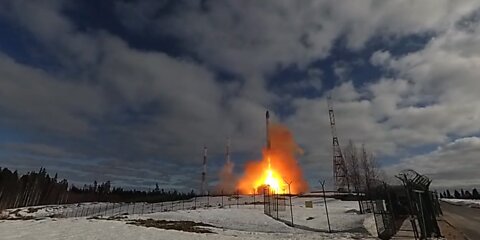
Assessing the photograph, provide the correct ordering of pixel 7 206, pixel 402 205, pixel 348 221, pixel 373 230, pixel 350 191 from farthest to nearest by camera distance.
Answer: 1. pixel 7 206
2. pixel 350 191
3. pixel 402 205
4. pixel 348 221
5. pixel 373 230

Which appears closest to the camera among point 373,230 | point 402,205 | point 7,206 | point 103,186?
point 373,230

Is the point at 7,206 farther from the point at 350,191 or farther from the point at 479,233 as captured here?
the point at 479,233

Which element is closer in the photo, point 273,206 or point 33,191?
point 273,206

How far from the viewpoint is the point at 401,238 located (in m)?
19.4

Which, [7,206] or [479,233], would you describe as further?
[7,206]

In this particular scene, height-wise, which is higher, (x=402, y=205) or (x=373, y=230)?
(x=402, y=205)

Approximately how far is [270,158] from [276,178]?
22.8 ft

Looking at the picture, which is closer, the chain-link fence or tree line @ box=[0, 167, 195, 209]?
the chain-link fence

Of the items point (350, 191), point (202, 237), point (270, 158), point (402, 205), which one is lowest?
point (202, 237)

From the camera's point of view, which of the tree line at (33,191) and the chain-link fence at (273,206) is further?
the tree line at (33,191)

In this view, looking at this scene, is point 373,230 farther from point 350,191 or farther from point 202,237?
point 350,191

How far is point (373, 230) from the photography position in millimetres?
26234

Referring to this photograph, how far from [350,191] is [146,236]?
2659 inches

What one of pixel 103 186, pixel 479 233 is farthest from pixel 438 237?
pixel 103 186
